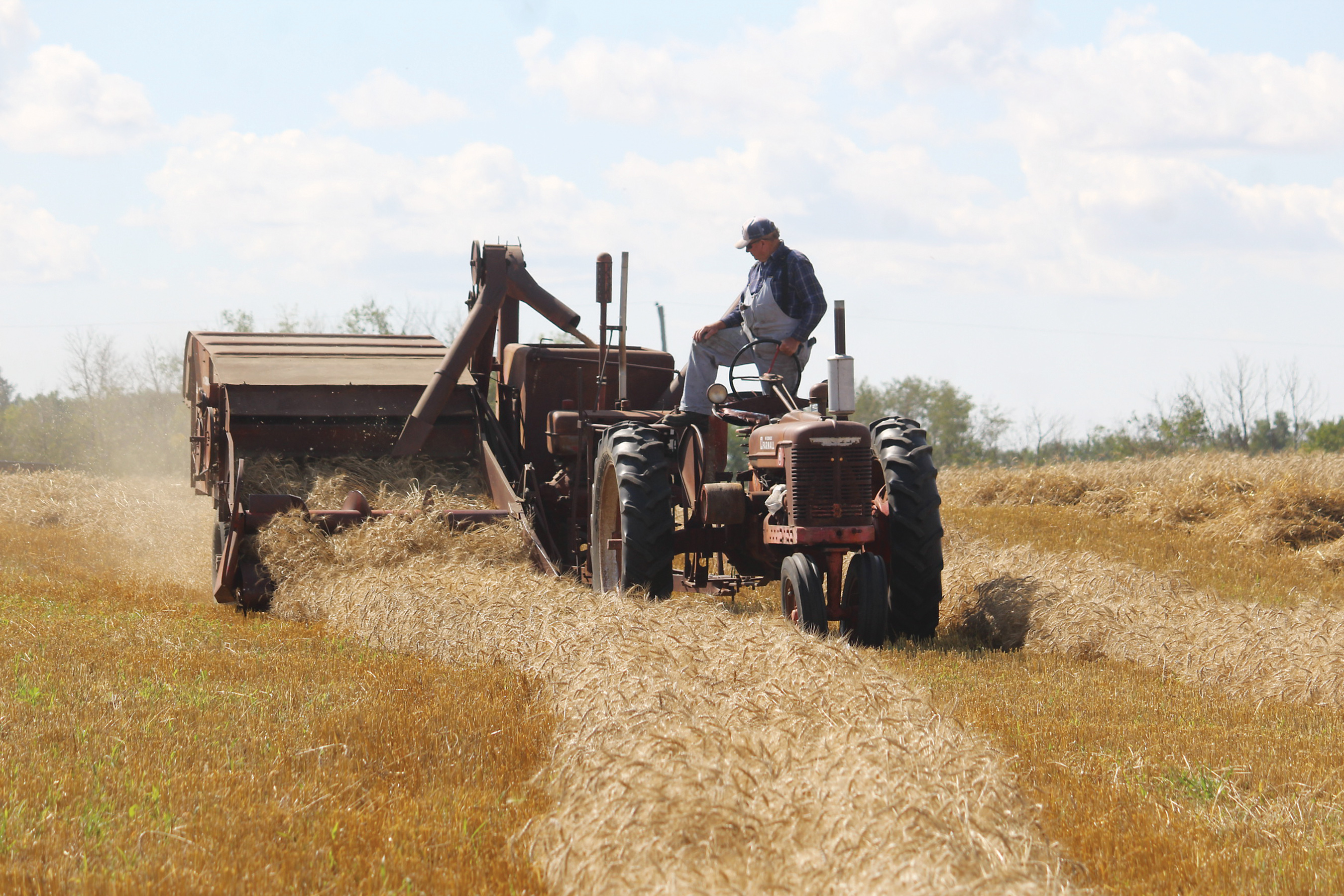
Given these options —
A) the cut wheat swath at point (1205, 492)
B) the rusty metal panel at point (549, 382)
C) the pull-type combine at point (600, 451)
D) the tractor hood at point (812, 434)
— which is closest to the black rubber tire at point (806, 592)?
the pull-type combine at point (600, 451)

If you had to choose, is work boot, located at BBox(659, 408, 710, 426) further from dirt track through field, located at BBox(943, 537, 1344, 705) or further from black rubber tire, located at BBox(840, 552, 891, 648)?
dirt track through field, located at BBox(943, 537, 1344, 705)

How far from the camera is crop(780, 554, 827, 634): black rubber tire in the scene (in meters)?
6.45

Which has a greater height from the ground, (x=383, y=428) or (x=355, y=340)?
(x=355, y=340)

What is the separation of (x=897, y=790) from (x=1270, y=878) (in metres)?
1.02

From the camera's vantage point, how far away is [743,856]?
3.16m

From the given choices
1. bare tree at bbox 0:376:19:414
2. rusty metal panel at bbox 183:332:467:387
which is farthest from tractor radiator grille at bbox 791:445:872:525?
bare tree at bbox 0:376:19:414

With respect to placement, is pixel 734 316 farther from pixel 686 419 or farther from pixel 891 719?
pixel 891 719

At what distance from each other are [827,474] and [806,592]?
2.06 feet

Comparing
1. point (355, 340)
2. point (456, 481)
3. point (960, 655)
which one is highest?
point (355, 340)

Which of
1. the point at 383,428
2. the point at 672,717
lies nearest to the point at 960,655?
the point at 672,717

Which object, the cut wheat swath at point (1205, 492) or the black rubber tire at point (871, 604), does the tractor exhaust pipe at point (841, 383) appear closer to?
the black rubber tire at point (871, 604)

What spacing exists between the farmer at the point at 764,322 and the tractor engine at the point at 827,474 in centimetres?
95

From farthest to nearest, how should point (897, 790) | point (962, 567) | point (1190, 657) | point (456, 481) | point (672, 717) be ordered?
point (456, 481), point (962, 567), point (1190, 657), point (672, 717), point (897, 790)

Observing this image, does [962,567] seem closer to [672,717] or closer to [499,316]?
[499,316]
